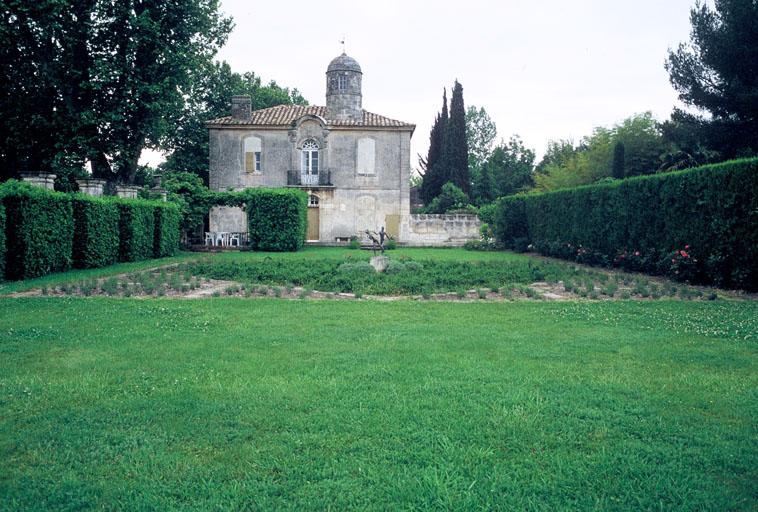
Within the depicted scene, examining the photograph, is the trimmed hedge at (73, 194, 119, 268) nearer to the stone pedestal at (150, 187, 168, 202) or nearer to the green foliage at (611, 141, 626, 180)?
the stone pedestal at (150, 187, 168, 202)

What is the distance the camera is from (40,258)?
494 inches

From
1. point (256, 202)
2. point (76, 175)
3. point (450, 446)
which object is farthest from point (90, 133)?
point (450, 446)

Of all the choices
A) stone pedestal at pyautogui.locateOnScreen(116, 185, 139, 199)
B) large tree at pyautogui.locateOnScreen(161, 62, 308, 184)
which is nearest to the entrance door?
large tree at pyautogui.locateOnScreen(161, 62, 308, 184)

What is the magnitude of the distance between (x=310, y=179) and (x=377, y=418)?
30373 millimetres

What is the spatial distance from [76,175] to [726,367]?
81.6ft

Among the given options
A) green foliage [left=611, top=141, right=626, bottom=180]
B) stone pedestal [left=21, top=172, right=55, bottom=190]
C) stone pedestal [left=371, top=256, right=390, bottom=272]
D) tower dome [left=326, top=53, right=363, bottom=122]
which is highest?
tower dome [left=326, top=53, right=363, bottom=122]

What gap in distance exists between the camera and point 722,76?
24.6 metres

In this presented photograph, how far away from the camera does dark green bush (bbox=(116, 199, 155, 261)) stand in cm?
1722

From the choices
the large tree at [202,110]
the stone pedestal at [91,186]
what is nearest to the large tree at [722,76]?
the stone pedestal at [91,186]

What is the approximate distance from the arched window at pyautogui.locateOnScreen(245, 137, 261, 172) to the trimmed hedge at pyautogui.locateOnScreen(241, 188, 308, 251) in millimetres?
9640

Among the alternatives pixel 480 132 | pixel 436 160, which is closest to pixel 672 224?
pixel 436 160

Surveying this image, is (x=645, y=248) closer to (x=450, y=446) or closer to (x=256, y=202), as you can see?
(x=450, y=446)

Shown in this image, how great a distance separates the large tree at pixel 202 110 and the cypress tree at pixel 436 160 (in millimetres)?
13556

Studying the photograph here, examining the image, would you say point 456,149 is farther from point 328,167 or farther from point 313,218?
point 313,218
